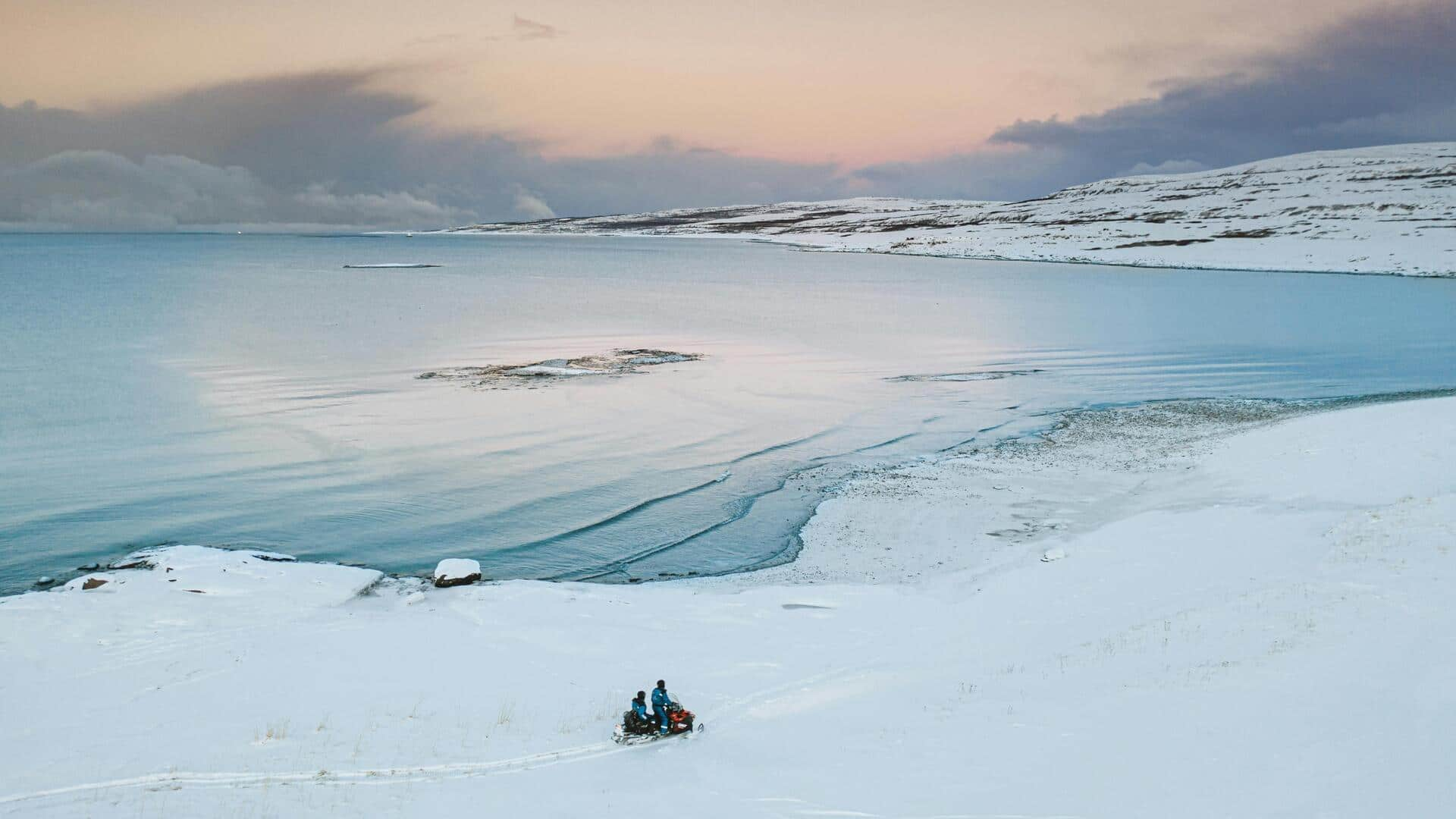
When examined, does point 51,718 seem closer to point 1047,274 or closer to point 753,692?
point 753,692

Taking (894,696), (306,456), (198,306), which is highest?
(198,306)

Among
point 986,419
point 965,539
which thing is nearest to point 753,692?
point 965,539

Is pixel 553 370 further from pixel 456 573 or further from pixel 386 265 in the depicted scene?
pixel 386 265

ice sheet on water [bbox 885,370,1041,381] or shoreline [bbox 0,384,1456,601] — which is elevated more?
ice sheet on water [bbox 885,370,1041,381]

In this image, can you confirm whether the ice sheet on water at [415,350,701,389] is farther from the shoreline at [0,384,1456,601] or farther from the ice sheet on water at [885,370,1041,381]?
the shoreline at [0,384,1456,601]

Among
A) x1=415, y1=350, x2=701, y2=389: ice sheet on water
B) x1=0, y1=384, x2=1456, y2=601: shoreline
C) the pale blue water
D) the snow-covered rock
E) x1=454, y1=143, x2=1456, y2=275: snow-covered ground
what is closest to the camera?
the snow-covered rock

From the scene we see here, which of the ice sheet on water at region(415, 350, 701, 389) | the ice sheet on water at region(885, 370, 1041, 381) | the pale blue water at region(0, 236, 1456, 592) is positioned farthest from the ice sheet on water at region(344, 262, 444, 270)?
the ice sheet on water at region(885, 370, 1041, 381)

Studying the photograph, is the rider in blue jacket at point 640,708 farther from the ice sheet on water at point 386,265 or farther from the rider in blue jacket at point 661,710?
the ice sheet on water at point 386,265

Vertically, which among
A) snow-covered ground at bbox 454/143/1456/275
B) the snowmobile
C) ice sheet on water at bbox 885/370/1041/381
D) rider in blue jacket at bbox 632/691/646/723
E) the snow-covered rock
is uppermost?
snow-covered ground at bbox 454/143/1456/275
